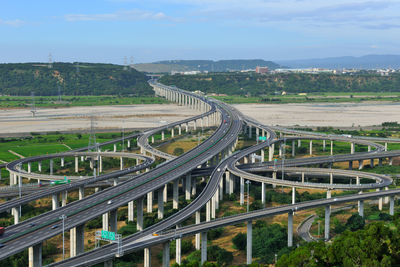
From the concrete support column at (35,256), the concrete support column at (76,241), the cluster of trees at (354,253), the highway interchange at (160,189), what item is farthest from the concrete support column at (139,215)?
the cluster of trees at (354,253)

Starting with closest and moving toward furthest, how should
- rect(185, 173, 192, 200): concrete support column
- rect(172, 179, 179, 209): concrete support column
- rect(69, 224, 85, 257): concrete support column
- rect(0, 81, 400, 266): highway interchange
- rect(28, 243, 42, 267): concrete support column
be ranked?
1. rect(28, 243, 42, 267): concrete support column
2. rect(0, 81, 400, 266): highway interchange
3. rect(69, 224, 85, 257): concrete support column
4. rect(172, 179, 179, 209): concrete support column
5. rect(185, 173, 192, 200): concrete support column

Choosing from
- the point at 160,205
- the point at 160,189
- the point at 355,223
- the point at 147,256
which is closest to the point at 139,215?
the point at 160,205

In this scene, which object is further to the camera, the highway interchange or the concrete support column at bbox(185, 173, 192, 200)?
the concrete support column at bbox(185, 173, 192, 200)

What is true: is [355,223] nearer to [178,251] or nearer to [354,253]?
[354,253]

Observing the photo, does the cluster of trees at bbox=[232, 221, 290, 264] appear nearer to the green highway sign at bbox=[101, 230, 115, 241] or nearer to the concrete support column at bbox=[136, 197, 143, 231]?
the concrete support column at bbox=[136, 197, 143, 231]

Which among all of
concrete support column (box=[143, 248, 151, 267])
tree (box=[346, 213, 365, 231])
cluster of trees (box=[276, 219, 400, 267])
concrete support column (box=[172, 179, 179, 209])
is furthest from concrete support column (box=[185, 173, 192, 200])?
cluster of trees (box=[276, 219, 400, 267])

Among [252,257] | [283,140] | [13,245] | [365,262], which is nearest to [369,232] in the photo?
[365,262]

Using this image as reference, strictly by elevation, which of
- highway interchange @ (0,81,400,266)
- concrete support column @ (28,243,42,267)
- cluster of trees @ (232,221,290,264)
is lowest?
cluster of trees @ (232,221,290,264)

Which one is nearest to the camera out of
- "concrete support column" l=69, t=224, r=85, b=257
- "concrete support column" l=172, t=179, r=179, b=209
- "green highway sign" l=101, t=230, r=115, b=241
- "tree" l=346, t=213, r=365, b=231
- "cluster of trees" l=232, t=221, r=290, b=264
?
"green highway sign" l=101, t=230, r=115, b=241

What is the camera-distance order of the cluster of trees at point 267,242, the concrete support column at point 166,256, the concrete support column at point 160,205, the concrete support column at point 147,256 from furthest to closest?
the concrete support column at point 160,205 < the cluster of trees at point 267,242 < the concrete support column at point 166,256 < the concrete support column at point 147,256

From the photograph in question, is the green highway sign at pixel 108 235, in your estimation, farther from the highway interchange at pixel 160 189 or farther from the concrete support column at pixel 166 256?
the concrete support column at pixel 166 256

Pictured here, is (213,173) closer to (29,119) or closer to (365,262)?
(365,262)
